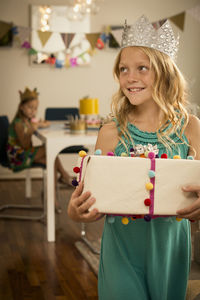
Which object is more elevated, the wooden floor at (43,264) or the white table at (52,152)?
the white table at (52,152)

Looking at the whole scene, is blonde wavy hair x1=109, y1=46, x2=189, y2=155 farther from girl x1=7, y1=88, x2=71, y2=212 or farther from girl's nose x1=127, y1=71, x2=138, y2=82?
girl x1=7, y1=88, x2=71, y2=212

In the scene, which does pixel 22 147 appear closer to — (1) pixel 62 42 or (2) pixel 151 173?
(1) pixel 62 42

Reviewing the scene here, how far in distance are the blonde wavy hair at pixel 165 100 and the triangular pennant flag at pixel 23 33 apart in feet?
14.4

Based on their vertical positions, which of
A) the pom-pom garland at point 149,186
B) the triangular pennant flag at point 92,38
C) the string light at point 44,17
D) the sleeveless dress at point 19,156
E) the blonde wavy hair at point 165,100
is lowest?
→ the sleeveless dress at point 19,156

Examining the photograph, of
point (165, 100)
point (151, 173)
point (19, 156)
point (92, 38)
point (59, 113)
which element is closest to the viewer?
point (151, 173)

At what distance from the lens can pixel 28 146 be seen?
4.01 meters

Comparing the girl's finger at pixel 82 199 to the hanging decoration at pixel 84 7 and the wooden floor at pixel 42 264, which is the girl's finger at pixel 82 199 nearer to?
the wooden floor at pixel 42 264

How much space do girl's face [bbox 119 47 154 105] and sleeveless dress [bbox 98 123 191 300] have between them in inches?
6.2

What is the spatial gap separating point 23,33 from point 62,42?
49 centimetres

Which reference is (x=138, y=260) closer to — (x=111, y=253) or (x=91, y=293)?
(x=111, y=253)

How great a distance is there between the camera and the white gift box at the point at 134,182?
42.4 inches

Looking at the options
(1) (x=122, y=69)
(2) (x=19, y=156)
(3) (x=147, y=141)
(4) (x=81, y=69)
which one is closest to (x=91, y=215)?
(3) (x=147, y=141)

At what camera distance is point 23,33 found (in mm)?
5602

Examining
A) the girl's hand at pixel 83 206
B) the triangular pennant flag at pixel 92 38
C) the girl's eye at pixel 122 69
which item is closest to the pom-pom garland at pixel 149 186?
the girl's hand at pixel 83 206
